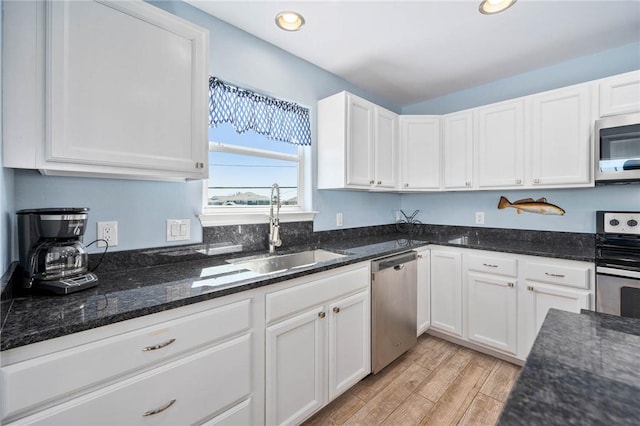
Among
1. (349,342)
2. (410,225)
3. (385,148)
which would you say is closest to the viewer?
(349,342)

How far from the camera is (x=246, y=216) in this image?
6.57 feet

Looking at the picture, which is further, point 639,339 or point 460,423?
point 460,423

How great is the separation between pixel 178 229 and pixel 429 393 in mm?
1948

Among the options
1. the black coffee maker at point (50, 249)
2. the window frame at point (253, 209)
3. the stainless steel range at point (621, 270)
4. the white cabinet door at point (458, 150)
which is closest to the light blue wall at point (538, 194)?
the stainless steel range at point (621, 270)

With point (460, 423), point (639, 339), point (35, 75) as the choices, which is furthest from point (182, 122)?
point (460, 423)

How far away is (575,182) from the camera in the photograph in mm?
2180

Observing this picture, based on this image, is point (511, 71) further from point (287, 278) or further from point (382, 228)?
point (287, 278)

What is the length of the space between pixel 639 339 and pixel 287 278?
47.3 inches

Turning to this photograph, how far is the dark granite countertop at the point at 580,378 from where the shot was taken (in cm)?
44

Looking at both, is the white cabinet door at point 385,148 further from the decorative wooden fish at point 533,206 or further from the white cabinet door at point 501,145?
the decorative wooden fish at point 533,206

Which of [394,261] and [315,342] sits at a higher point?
[394,261]

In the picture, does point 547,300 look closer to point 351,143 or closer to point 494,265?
point 494,265

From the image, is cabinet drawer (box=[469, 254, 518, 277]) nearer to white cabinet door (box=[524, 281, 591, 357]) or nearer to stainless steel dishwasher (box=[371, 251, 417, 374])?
white cabinet door (box=[524, 281, 591, 357])

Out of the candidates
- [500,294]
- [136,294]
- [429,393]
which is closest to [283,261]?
[136,294]
